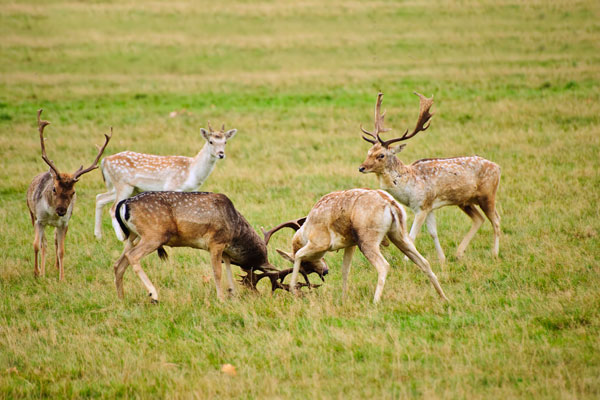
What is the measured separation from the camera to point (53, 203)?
358 inches

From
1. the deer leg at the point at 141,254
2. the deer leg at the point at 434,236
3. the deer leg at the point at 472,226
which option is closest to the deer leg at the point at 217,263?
the deer leg at the point at 141,254

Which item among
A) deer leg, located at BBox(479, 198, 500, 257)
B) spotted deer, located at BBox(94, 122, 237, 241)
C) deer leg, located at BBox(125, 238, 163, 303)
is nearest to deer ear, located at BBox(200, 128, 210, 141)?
spotted deer, located at BBox(94, 122, 237, 241)

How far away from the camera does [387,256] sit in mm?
9281

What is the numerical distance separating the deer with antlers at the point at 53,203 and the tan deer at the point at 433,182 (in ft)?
12.1

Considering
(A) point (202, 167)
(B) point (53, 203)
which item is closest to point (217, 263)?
(B) point (53, 203)

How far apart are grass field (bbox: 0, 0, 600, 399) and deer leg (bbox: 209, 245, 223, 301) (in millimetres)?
240

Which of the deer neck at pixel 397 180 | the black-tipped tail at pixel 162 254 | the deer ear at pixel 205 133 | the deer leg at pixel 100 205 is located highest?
the deer ear at pixel 205 133

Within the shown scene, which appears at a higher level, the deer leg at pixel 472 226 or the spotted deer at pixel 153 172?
the spotted deer at pixel 153 172

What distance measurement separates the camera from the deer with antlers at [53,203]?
29.2 feet

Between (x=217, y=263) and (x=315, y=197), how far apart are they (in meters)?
4.49

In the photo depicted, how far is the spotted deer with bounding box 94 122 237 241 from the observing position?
11250 millimetres

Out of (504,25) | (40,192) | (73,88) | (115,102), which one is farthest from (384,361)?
(504,25)

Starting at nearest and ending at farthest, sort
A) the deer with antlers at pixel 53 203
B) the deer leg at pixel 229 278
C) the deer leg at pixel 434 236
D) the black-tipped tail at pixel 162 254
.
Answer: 1. the deer leg at pixel 229 278
2. the black-tipped tail at pixel 162 254
3. the deer with antlers at pixel 53 203
4. the deer leg at pixel 434 236

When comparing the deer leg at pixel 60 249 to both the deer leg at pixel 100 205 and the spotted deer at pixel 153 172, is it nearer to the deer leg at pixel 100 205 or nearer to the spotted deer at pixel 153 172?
the deer leg at pixel 100 205
